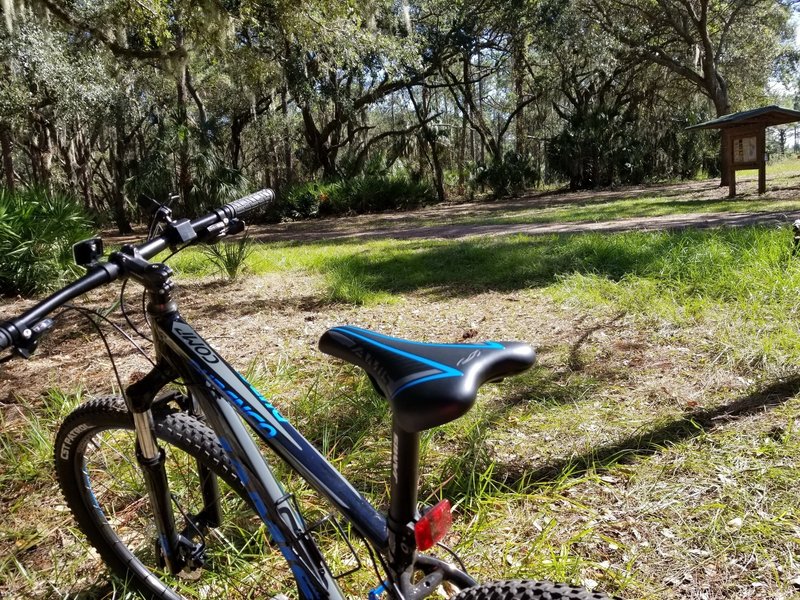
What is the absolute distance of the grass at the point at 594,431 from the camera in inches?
77.2

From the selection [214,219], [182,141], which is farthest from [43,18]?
[214,219]

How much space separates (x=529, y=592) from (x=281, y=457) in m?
0.56

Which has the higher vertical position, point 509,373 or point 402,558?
point 509,373

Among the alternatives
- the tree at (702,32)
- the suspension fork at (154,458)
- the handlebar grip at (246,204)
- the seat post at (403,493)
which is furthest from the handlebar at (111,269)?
the tree at (702,32)

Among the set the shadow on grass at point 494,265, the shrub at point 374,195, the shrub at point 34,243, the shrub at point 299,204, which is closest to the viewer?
the shadow on grass at point 494,265

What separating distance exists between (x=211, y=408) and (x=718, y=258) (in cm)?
483

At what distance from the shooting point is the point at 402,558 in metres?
1.04

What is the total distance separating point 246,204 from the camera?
1.66 m

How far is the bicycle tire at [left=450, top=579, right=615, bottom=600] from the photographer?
3.07 ft

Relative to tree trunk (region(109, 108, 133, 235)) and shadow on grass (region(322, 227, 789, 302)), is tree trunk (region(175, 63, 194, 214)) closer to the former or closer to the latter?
tree trunk (region(109, 108, 133, 235))

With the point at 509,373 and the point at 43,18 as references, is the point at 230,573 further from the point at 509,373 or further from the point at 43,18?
the point at 43,18

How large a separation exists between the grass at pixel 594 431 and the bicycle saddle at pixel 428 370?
3.60 feet

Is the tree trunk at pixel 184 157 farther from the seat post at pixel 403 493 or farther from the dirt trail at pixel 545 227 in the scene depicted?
the seat post at pixel 403 493

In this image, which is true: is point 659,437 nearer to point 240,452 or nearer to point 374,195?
point 240,452
